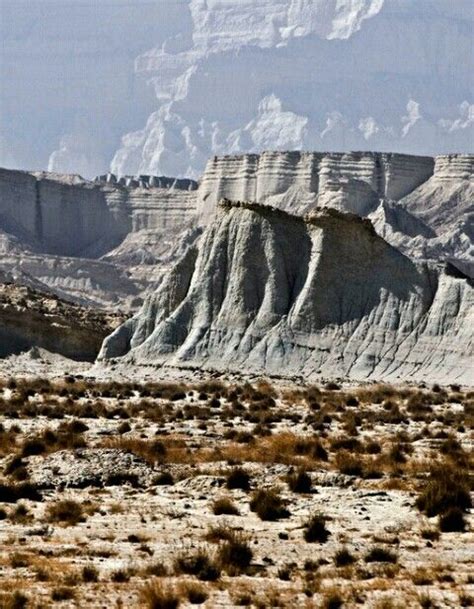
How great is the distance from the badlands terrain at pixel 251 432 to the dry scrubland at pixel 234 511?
0.17 ft

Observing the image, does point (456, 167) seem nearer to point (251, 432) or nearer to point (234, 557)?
point (251, 432)

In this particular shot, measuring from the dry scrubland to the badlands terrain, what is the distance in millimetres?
52

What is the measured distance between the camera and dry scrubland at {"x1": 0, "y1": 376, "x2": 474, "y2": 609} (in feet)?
51.7

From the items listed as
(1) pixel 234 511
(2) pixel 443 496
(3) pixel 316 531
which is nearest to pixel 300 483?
(1) pixel 234 511

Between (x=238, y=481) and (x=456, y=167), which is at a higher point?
(x=456, y=167)

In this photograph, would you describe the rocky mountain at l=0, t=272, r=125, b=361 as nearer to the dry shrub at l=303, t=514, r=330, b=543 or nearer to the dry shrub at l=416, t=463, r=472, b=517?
the dry shrub at l=416, t=463, r=472, b=517

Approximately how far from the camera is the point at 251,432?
109 ft

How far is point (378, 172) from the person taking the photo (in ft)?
625

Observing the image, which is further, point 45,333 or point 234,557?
point 45,333

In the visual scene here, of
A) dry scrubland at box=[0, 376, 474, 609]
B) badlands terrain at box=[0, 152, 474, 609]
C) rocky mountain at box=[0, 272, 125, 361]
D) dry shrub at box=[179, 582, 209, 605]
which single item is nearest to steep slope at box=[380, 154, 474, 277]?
rocky mountain at box=[0, 272, 125, 361]

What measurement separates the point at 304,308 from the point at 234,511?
118 ft

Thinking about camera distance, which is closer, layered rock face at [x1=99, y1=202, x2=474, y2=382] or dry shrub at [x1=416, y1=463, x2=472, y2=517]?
dry shrub at [x1=416, y1=463, x2=472, y2=517]

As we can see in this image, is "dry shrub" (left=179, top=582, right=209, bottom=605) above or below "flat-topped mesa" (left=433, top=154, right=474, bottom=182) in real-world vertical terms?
below

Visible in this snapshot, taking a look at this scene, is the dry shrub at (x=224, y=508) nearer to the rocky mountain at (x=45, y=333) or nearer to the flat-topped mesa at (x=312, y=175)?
the rocky mountain at (x=45, y=333)
